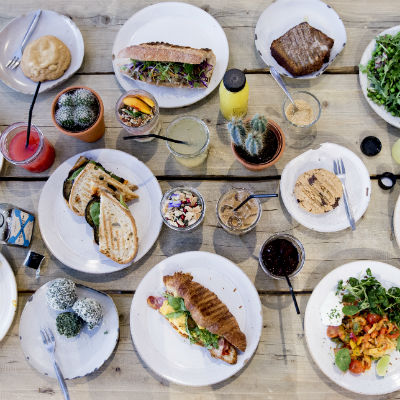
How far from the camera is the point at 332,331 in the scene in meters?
2.04

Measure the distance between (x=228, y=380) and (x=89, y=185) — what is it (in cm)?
119

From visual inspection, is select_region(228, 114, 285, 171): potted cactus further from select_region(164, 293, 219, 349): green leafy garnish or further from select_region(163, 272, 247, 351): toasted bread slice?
select_region(164, 293, 219, 349): green leafy garnish

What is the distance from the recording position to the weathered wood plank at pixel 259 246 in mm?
2170

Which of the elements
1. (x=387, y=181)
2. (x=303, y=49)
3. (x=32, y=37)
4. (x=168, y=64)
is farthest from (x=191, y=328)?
(x=32, y=37)

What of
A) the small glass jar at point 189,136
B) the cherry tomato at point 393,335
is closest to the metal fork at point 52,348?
the small glass jar at point 189,136

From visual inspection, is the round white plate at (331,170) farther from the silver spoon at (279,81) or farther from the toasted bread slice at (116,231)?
the toasted bread slice at (116,231)

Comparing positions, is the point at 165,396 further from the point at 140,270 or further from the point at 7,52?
the point at 7,52

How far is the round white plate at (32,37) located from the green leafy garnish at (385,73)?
154cm

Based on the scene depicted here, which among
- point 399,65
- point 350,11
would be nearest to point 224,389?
point 399,65

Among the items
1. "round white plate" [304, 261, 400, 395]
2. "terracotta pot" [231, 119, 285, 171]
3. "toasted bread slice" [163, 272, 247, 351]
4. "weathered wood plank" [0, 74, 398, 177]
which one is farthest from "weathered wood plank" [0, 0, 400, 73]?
"toasted bread slice" [163, 272, 247, 351]

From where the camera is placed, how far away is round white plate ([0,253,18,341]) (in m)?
2.14

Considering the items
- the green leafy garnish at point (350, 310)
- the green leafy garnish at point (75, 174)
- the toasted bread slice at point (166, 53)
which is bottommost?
the green leafy garnish at point (350, 310)

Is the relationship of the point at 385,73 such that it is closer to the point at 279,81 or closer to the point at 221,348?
the point at 279,81

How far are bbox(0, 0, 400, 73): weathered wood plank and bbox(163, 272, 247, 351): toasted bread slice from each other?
1.21 meters
